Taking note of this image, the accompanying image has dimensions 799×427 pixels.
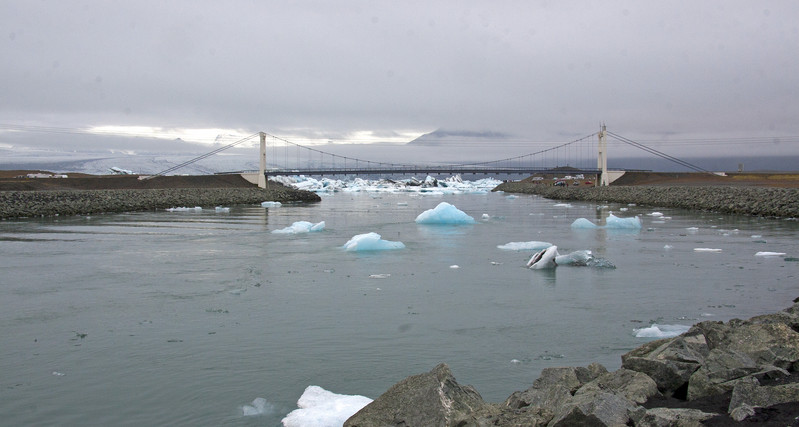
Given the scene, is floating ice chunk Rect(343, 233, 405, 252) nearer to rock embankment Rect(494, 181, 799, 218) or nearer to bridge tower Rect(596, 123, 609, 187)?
rock embankment Rect(494, 181, 799, 218)

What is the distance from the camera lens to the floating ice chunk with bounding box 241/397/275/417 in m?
5.04

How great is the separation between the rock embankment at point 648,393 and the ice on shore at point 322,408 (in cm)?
64

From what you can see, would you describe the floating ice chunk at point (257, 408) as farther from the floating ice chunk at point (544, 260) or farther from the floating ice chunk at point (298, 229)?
the floating ice chunk at point (298, 229)

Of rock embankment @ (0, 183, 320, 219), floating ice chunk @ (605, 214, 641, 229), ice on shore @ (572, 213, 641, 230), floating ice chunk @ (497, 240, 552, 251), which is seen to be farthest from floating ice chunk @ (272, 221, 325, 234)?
rock embankment @ (0, 183, 320, 219)

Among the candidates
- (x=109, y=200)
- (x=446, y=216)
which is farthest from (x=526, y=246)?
(x=109, y=200)

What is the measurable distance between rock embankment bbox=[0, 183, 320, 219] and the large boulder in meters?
27.6

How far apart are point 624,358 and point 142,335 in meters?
5.34

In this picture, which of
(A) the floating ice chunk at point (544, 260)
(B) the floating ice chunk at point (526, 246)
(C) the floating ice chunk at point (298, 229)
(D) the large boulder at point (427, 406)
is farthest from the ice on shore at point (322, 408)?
(C) the floating ice chunk at point (298, 229)

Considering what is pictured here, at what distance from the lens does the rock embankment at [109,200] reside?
28062mm

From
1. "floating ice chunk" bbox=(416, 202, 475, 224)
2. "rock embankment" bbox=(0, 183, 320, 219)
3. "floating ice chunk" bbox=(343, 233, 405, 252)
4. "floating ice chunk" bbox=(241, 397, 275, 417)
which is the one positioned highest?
"rock embankment" bbox=(0, 183, 320, 219)

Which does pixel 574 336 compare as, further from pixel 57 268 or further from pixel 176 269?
pixel 57 268

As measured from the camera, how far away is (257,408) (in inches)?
202

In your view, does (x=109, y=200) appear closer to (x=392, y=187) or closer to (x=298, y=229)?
(x=298, y=229)

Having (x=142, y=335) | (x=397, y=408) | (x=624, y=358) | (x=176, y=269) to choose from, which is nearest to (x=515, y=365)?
(x=624, y=358)
